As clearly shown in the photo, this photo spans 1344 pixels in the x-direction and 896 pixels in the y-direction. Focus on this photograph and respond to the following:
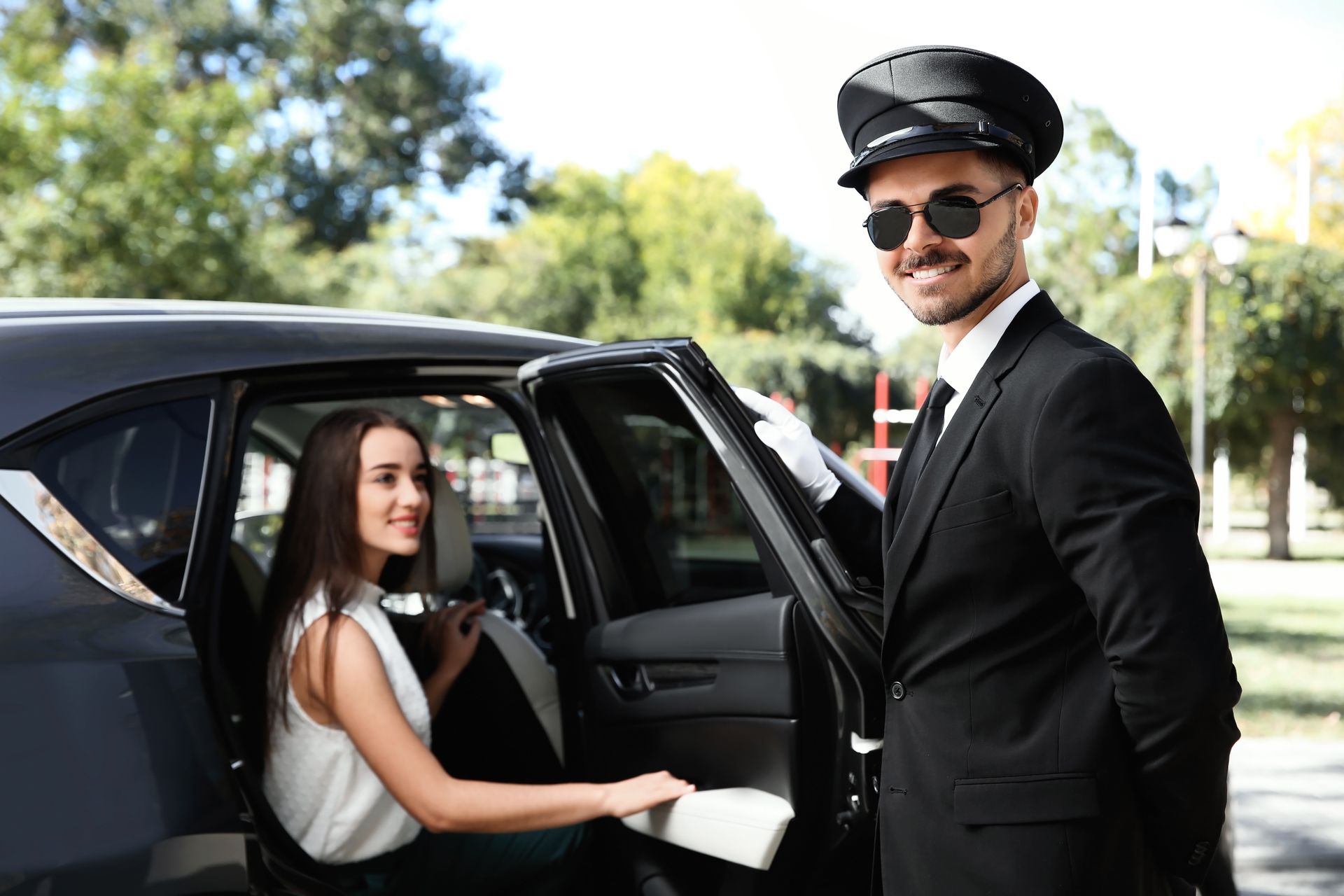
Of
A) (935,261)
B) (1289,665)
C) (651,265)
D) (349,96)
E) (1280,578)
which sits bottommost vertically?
(1280,578)

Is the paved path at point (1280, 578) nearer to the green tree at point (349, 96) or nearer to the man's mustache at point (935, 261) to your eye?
the man's mustache at point (935, 261)

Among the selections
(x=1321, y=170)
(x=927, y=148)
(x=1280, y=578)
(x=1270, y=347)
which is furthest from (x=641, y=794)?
(x=1321, y=170)

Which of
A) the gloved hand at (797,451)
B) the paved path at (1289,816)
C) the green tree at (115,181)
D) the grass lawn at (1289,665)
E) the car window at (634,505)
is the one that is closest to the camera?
the gloved hand at (797,451)

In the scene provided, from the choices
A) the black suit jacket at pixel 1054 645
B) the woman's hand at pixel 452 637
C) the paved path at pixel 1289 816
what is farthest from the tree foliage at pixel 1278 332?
the black suit jacket at pixel 1054 645

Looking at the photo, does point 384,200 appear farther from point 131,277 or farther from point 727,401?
point 727,401

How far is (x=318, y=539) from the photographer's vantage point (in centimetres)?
247

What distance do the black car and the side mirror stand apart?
0.15 meters

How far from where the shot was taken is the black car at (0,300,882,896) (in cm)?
166

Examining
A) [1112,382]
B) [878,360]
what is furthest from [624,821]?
[878,360]

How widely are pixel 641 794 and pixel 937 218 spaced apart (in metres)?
1.19

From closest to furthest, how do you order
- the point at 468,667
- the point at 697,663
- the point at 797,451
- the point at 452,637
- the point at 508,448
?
1. the point at 797,451
2. the point at 697,663
3. the point at 452,637
4. the point at 468,667
5. the point at 508,448

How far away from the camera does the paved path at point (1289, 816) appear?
15.8 ft

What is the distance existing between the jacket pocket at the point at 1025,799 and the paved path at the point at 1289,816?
304 centimetres

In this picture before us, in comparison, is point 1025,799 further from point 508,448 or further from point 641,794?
point 508,448
